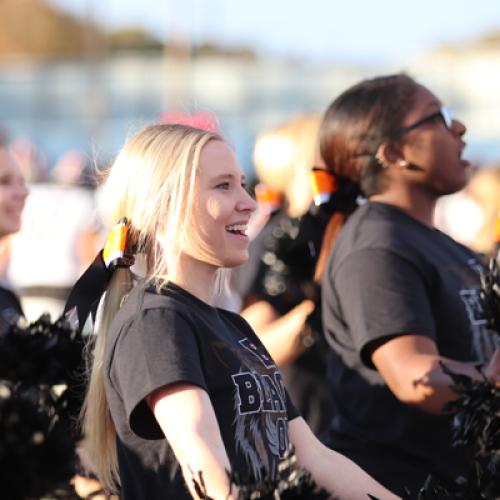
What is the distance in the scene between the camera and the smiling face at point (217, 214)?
122 inches

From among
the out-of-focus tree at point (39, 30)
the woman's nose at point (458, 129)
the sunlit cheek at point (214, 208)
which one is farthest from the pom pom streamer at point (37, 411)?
the out-of-focus tree at point (39, 30)

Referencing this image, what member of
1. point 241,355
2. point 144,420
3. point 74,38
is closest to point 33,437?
point 144,420

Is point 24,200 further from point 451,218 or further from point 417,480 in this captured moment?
point 451,218

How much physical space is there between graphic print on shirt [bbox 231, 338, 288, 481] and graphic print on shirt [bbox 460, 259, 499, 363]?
0.94 meters

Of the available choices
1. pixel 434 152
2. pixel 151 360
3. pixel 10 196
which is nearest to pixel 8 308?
pixel 10 196

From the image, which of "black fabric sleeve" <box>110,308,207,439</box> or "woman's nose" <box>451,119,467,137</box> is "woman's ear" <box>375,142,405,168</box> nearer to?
"woman's nose" <box>451,119,467,137</box>

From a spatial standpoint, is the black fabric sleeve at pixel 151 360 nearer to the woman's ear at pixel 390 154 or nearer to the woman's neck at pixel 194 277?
the woman's neck at pixel 194 277

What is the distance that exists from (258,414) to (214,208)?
1.71 feet

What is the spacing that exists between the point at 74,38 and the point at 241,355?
70.5m

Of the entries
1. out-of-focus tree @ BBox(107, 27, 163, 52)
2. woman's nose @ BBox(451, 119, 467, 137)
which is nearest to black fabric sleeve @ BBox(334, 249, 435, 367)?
woman's nose @ BBox(451, 119, 467, 137)

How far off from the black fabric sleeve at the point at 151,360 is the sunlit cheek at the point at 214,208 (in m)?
0.29

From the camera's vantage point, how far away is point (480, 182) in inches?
317

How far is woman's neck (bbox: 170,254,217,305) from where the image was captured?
3107 mm

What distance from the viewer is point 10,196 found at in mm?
4543
